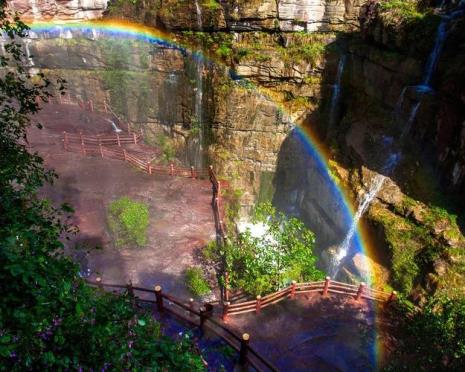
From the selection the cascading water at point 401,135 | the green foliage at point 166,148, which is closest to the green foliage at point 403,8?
the cascading water at point 401,135

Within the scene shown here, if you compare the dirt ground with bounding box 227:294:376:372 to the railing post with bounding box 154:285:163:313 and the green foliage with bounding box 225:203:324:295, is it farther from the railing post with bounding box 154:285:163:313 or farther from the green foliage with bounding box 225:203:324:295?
the railing post with bounding box 154:285:163:313

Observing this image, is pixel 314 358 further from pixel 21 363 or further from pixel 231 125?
pixel 231 125

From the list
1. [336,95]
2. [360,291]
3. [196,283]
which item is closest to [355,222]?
[360,291]

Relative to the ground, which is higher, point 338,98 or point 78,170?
point 338,98

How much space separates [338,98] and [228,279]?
12.7 m

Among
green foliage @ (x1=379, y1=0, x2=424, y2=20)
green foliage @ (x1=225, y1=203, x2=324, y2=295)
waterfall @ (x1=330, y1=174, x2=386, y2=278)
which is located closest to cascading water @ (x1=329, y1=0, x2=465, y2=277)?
waterfall @ (x1=330, y1=174, x2=386, y2=278)

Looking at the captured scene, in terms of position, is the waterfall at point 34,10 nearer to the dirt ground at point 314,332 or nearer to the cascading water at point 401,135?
the cascading water at point 401,135

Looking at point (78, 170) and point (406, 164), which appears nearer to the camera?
point (406, 164)

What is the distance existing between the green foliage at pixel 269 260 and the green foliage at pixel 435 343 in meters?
4.39

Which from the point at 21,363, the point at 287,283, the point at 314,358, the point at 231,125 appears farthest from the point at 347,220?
the point at 21,363

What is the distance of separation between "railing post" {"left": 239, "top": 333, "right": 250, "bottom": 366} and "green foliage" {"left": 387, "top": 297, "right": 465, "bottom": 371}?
3.39 meters

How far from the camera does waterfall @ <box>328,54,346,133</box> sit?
1914cm

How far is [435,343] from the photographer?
8.02 metres

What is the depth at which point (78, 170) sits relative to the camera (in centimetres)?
1906
